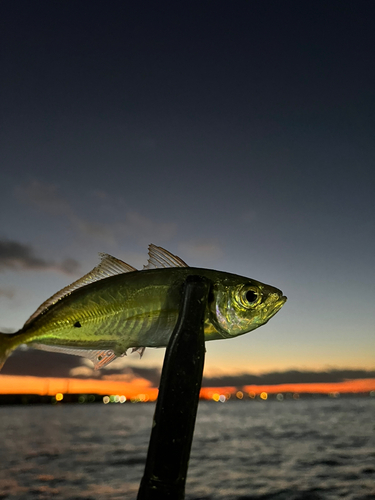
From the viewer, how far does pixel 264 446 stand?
61188 millimetres

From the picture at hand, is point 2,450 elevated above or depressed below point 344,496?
below

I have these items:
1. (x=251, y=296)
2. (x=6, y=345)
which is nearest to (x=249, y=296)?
(x=251, y=296)

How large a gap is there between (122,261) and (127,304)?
41 centimetres

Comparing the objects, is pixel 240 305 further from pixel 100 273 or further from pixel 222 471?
pixel 222 471

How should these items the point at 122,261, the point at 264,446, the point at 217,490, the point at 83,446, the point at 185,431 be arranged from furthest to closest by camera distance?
1. the point at 83,446
2. the point at 264,446
3. the point at 217,490
4. the point at 122,261
5. the point at 185,431

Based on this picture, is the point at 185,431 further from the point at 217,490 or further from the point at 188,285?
the point at 217,490

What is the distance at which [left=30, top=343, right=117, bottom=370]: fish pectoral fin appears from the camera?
321 centimetres

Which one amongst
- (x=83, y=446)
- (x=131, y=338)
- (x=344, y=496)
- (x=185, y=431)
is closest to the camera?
(x=185, y=431)

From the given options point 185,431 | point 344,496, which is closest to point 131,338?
point 185,431

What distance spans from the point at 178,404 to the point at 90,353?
1.06 meters

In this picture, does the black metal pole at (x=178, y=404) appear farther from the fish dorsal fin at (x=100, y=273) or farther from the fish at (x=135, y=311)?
the fish dorsal fin at (x=100, y=273)

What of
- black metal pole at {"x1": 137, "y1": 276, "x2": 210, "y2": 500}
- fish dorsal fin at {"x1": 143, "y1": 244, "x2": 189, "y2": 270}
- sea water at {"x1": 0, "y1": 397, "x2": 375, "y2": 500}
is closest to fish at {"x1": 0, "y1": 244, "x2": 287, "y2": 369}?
fish dorsal fin at {"x1": 143, "y1": 244, "x2": 189, "y2": 270}

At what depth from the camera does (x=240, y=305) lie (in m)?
3.10

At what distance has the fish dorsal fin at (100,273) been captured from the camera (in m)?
3.29
